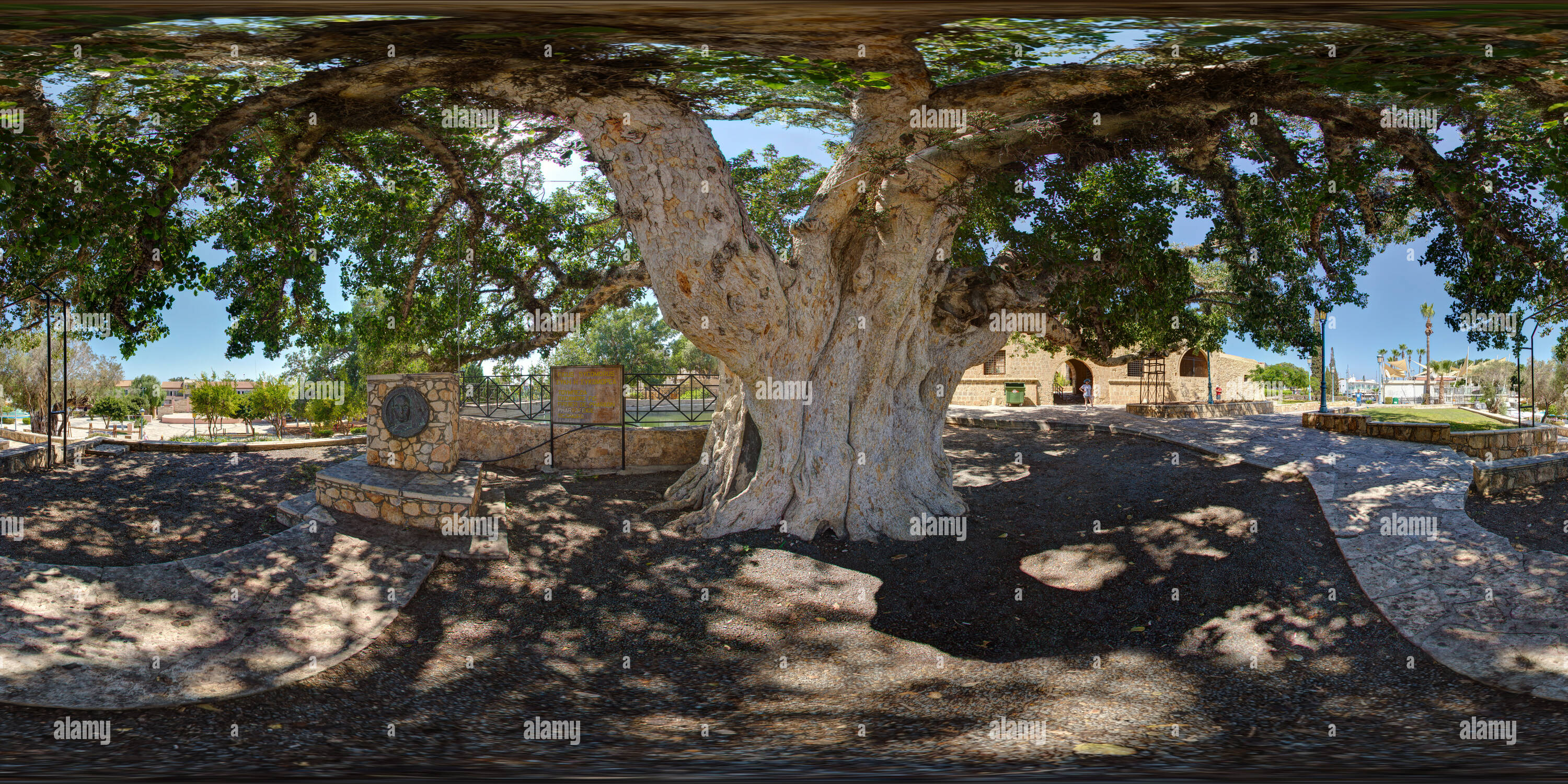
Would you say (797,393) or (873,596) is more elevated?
(797,393)

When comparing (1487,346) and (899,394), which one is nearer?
(1487,346)

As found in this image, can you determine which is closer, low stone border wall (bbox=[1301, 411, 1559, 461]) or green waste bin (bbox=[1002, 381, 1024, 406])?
low stone border wall (bbox=[1301, 411, 1559, 461])

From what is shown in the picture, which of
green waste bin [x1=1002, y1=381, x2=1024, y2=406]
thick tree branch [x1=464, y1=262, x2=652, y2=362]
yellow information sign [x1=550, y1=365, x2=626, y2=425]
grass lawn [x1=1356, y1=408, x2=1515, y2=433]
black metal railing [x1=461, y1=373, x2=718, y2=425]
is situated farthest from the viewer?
green waste bin [x1=1002, y1=381, x2=1024, y2=406]

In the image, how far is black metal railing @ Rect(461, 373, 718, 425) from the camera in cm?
1548

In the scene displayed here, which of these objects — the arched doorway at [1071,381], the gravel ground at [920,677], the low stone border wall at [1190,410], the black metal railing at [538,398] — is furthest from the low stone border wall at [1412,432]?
the arched doorway at [1071,381]

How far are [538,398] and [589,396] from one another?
17.5ft

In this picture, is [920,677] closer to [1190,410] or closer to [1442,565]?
[1442,565]

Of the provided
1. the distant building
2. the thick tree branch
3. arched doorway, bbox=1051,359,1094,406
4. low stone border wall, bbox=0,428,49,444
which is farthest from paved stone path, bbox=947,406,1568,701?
the distant building

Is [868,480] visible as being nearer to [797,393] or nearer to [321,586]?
[797,393]

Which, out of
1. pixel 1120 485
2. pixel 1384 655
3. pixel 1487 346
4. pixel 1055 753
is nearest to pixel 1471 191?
pixel 1487 346

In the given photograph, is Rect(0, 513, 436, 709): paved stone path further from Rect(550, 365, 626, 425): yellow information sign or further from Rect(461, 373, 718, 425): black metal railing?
Rect(461, 373, 718, 425): black metal railing

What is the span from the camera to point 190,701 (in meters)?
4.36

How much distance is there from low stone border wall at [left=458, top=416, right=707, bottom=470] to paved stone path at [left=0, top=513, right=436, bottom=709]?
5.69m

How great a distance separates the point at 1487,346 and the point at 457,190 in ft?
46.6
